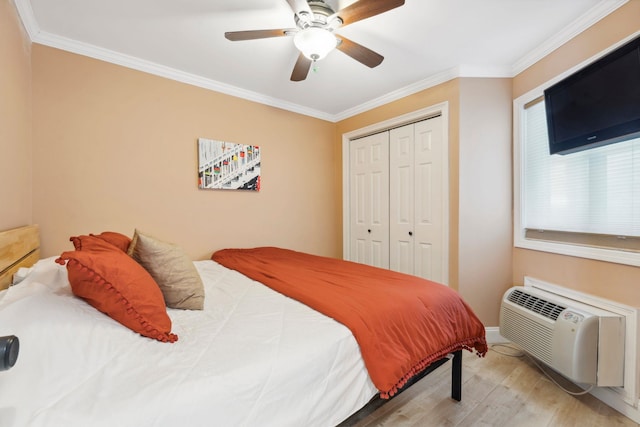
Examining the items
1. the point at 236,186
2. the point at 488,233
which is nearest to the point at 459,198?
the point at 488,233

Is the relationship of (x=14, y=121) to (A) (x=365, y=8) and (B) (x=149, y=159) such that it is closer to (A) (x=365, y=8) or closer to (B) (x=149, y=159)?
(B) (x=149, y=159)

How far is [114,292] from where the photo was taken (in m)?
0.98

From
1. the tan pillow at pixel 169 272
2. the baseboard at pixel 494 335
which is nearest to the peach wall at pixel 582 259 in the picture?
the baseboard at pixel 494 335

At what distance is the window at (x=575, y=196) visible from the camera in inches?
67.2

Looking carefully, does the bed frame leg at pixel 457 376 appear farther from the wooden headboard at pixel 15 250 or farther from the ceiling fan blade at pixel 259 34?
the wooden headboard at pixel 15 250

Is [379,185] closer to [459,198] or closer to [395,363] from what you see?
[459,198]

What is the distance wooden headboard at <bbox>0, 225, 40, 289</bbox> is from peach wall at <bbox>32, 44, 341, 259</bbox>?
42cm

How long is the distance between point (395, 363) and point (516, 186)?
2151mm

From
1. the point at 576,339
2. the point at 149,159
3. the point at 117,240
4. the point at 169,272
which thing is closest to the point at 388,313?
the point at 169,272

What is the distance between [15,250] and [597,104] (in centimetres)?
349

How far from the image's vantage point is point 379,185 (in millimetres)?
3373

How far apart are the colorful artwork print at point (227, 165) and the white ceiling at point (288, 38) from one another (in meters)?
0.62

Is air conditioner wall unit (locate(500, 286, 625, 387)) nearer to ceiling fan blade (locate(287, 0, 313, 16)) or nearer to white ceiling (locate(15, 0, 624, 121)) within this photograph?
white ceiling (locate(15, 0, 624, 121))

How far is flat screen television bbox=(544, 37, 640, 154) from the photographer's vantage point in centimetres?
152
